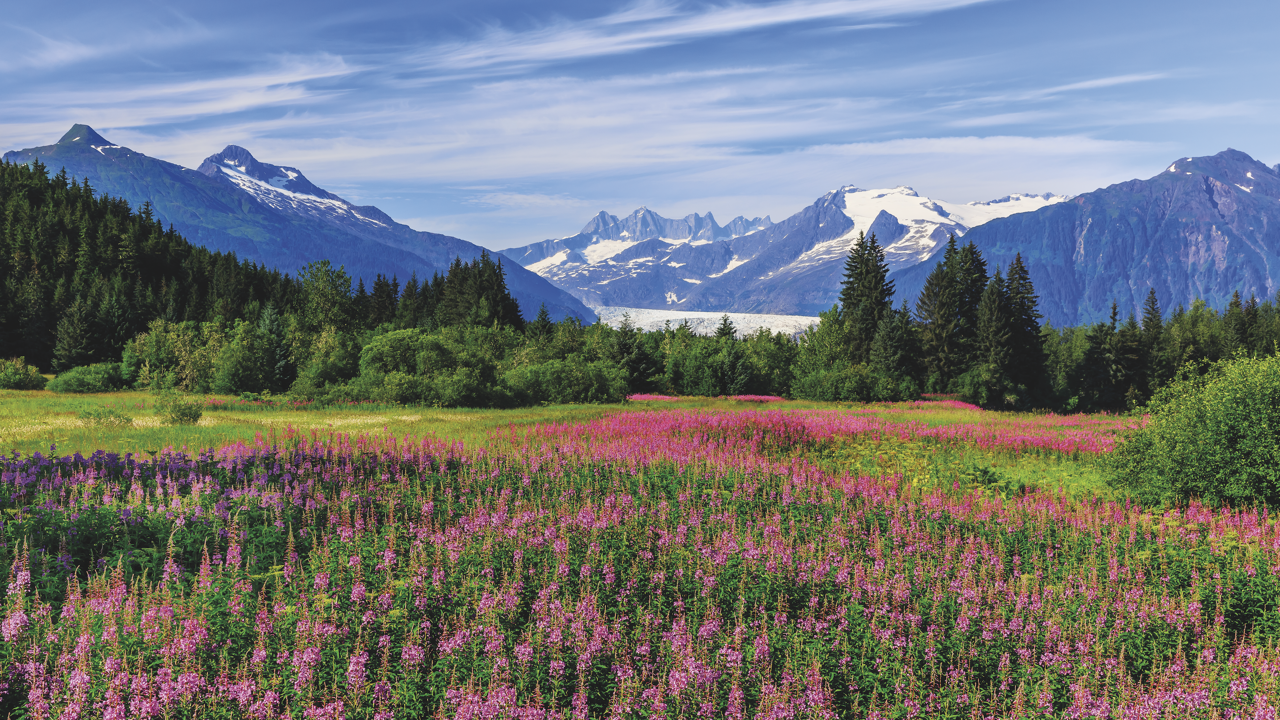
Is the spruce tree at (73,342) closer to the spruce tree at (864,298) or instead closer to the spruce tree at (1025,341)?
the spruce tree at (864,298)

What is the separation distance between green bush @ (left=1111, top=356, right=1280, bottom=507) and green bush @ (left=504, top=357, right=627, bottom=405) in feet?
103

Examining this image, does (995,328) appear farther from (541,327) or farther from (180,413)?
(180,413)

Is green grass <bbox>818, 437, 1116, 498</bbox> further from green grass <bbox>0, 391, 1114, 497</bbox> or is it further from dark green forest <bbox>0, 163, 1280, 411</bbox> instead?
dark green forest <bbox>0, 163, 1280, 411</bbox>

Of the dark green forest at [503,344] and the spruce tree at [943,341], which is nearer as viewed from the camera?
the dark green forest at [503,344]

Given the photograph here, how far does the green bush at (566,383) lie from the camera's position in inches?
1645

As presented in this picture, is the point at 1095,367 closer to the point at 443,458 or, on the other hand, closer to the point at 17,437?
the point at 443,458

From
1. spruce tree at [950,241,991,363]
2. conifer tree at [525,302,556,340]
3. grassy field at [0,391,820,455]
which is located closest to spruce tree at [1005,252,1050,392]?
spruce tree at [950,241,991,363]

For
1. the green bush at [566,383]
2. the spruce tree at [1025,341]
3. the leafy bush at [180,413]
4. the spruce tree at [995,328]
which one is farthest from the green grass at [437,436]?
the spruce tree at [1025,341]

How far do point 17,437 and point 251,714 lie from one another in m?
22.6

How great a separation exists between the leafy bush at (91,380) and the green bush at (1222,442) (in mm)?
58367

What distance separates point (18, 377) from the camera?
158 feet

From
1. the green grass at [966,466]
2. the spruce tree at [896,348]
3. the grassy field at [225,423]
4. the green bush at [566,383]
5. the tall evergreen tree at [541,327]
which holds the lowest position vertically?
the green grass at [966,466]

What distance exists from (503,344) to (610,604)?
2206 inches

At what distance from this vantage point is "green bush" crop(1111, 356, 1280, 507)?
1388 centimetres
